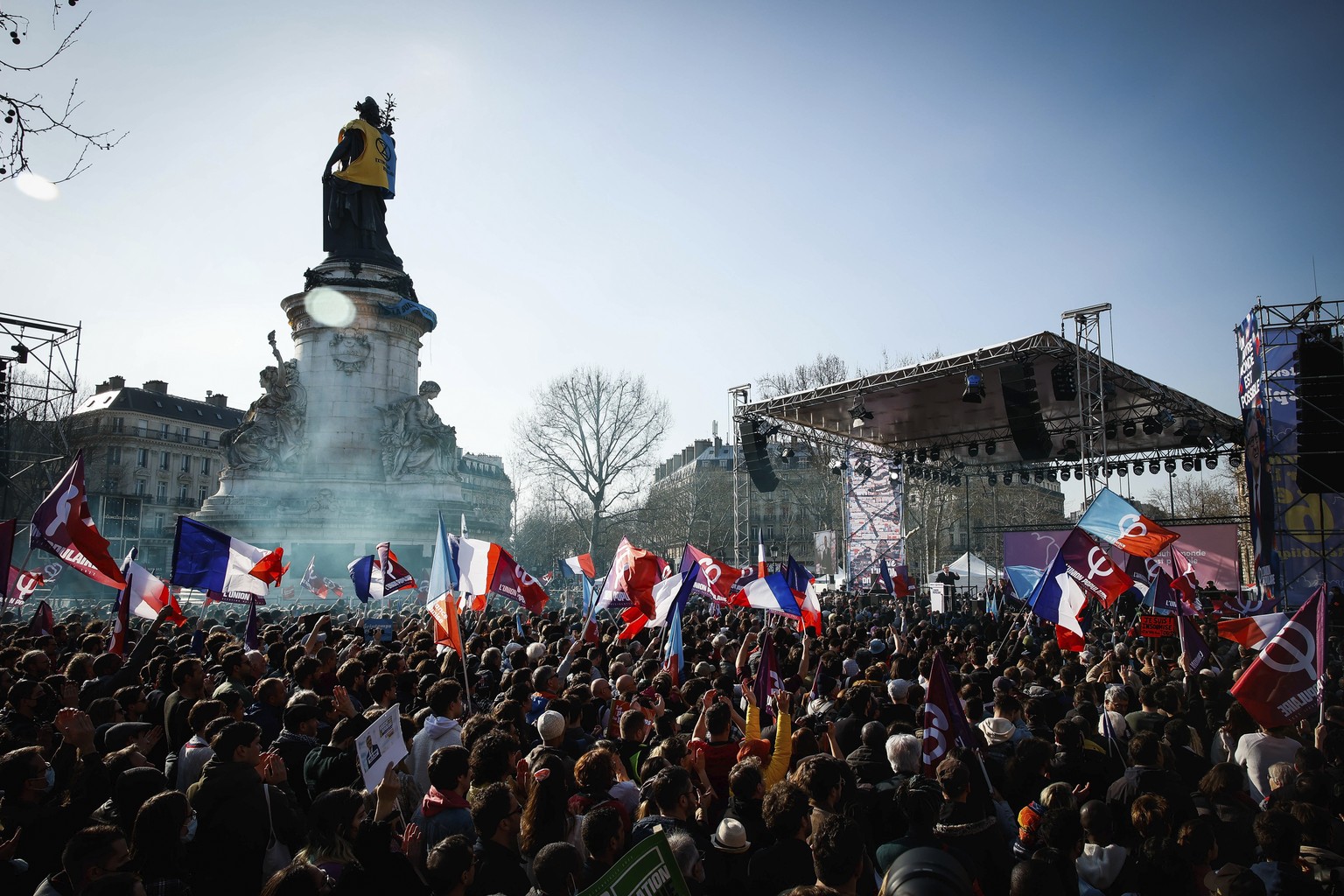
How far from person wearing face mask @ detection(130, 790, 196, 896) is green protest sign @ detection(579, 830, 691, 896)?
2.24 metres

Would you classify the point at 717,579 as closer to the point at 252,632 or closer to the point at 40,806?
the point at 252,632

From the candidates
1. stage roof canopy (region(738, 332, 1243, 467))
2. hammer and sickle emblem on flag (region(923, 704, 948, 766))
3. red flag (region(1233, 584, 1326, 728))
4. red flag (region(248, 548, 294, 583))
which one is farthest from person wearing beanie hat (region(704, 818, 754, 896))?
stage roof canopy (region(738, 332, 1243, 467))

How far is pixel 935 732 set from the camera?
539 centimetres

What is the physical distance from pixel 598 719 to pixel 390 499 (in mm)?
25657

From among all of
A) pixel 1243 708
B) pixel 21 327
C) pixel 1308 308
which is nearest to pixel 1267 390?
pixel 1308 308

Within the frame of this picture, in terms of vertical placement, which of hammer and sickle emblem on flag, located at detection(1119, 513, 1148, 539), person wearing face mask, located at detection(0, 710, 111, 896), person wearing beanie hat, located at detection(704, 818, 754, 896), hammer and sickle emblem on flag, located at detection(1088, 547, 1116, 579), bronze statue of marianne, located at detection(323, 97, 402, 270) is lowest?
person wearing beanie hat, located at detection(704, 818, 754, 896)

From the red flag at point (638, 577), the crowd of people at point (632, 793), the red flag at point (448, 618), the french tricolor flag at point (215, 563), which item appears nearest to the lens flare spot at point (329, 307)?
the french tricolor flag at point (215, 563)

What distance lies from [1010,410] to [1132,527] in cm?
1358

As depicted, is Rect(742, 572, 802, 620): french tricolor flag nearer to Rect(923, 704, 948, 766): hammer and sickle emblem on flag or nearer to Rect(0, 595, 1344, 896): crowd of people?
Rect(0, 595, 1344, 896): crowd of people

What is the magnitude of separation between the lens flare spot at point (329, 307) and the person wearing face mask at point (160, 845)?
30.3m


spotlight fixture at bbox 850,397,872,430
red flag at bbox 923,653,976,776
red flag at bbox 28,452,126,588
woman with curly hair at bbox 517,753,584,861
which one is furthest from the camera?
spotlight fixture at bbox 850,397,872,430

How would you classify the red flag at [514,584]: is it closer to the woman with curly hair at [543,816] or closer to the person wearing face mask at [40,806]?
the person wearing face mask at [40,806]

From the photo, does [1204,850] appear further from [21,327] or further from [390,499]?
[21,327]

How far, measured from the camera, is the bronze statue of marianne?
32.9 m
